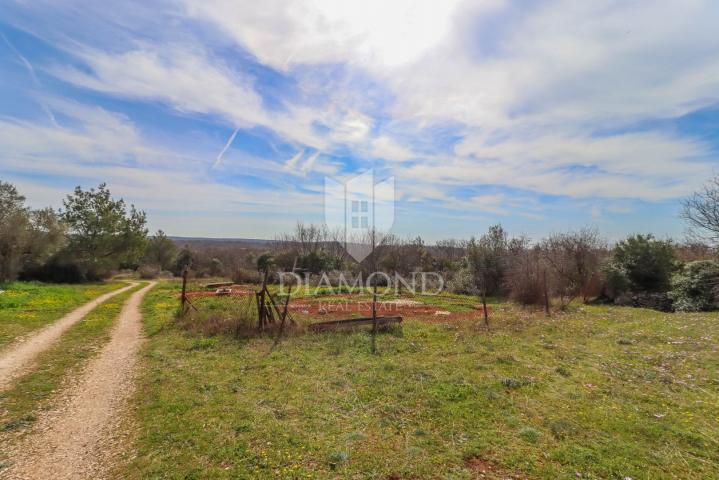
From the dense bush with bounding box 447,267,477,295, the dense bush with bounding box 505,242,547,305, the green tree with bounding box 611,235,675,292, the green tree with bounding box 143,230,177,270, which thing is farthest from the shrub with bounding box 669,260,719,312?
the green tree with bounding box 143,230,177,270

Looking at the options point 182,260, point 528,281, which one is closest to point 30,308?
point 528,281

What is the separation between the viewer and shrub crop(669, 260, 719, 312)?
16344mm

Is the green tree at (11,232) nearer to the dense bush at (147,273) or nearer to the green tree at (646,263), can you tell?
the dense bush at (147,273)

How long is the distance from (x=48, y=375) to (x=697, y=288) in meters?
24.7

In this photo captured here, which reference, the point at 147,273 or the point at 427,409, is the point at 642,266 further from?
the point at 147,273

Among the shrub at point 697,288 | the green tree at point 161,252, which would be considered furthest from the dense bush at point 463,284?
the green tree at point 161,252

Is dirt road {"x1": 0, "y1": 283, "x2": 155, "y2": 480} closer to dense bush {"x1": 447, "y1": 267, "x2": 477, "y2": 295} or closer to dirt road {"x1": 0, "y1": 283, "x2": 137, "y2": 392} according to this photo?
dirt road {"x1": 0, "y1": 283, "x2": 137, "y2": 392}

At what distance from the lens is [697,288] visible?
17047 millimetres

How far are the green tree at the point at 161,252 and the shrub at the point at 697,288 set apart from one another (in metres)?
47.0

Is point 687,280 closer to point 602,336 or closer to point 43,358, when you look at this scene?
point 602,336

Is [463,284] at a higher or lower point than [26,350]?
higher

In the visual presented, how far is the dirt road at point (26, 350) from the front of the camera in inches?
268

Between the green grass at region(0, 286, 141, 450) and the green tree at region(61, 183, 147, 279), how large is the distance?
70.2 ft


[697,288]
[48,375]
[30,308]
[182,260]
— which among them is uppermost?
[182,260]
